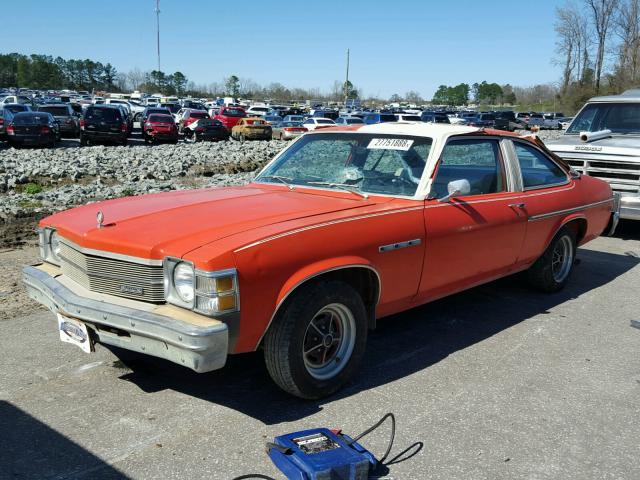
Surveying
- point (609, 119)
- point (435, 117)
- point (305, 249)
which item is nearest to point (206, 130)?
point (435, 117)

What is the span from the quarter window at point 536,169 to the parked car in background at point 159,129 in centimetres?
2332

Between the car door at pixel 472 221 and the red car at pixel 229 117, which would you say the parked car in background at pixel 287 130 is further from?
the car door at pixel 472 221

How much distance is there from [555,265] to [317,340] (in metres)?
3.52

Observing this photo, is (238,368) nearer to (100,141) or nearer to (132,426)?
(132,426)

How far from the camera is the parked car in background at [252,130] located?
1272 inches

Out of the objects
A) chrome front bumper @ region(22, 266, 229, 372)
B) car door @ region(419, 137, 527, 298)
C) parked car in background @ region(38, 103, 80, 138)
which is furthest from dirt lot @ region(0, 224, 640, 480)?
parked car in background @ region(38, 103, 80, 138)

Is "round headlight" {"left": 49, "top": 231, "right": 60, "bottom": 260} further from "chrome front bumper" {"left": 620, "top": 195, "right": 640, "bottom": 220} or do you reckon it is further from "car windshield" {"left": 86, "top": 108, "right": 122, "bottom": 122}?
"car windshield" {"left": 86, "top": 108, "right": 122, "bottom": 122}

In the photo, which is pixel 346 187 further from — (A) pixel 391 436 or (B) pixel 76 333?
(B) pixel 76 333

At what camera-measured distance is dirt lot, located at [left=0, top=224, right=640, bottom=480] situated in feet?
10.4

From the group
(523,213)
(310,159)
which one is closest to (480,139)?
(523,213)

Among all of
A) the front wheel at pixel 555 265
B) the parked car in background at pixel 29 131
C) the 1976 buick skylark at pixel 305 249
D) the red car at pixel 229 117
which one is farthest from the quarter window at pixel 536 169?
the red car at pixel 229 117

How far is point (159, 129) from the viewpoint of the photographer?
1067 inches

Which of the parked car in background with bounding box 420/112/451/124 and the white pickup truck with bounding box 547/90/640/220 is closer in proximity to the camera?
the white pickup truck with bounding box 547/90/640/220

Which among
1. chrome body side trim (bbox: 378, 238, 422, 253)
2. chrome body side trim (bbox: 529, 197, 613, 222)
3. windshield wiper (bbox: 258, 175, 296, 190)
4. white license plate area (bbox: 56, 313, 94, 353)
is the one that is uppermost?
windshield wiper (bbox: 258, 175, 296, 190)
